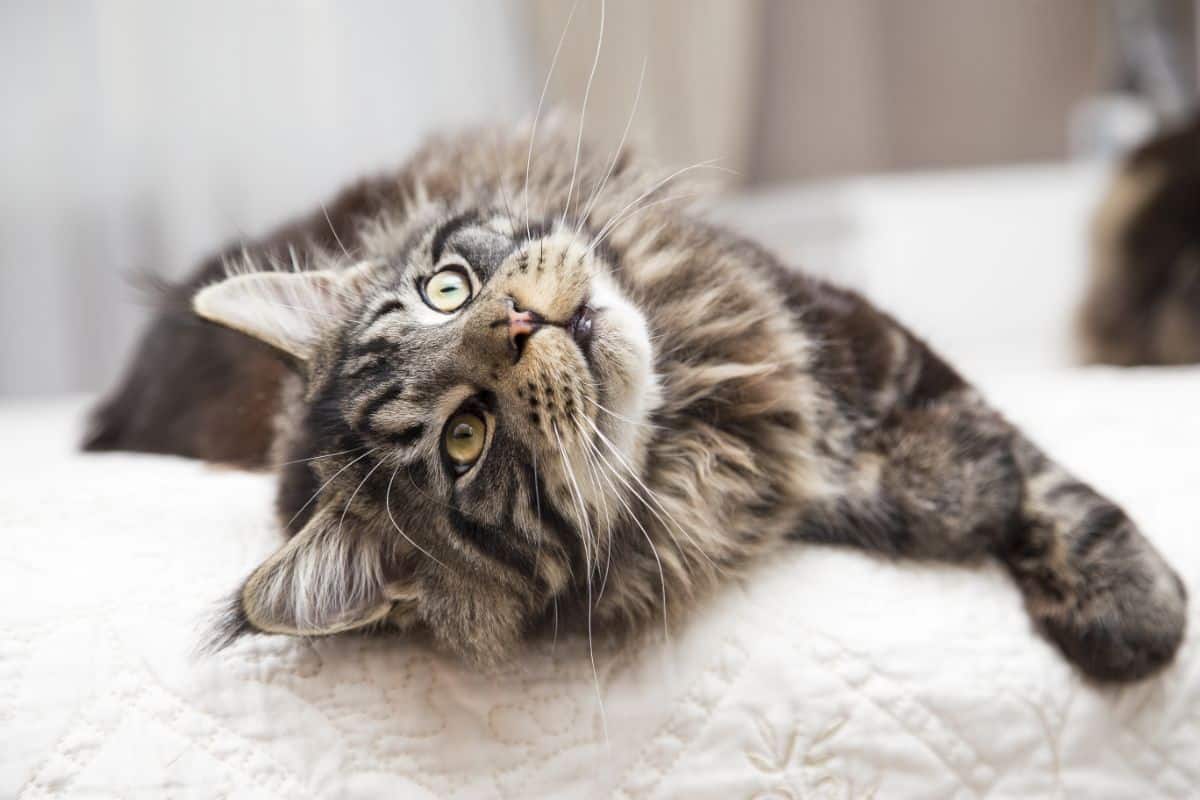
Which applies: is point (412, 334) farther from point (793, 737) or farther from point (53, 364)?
point (53, 364)

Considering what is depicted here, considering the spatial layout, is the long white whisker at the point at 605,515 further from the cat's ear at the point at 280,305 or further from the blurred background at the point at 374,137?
the blurred background at the point at 374,137

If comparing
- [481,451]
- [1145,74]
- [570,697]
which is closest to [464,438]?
[481,451]

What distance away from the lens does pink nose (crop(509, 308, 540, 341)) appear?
86 cm

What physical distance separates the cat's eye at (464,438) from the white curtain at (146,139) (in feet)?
5.91

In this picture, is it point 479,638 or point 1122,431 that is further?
point 1122,431

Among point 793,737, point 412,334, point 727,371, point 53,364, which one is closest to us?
point 793,737

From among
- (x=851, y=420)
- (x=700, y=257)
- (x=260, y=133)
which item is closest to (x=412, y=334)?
(x=700, y=257)

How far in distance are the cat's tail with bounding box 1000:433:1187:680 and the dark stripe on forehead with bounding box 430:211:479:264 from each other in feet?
2.30

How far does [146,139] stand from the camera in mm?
2594

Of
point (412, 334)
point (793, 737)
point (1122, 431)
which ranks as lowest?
point (793, 737)

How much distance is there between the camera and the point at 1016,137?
3.75m

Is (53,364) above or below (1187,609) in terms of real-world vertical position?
below

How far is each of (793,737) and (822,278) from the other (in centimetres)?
67

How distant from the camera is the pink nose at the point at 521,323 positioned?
2.84ft
